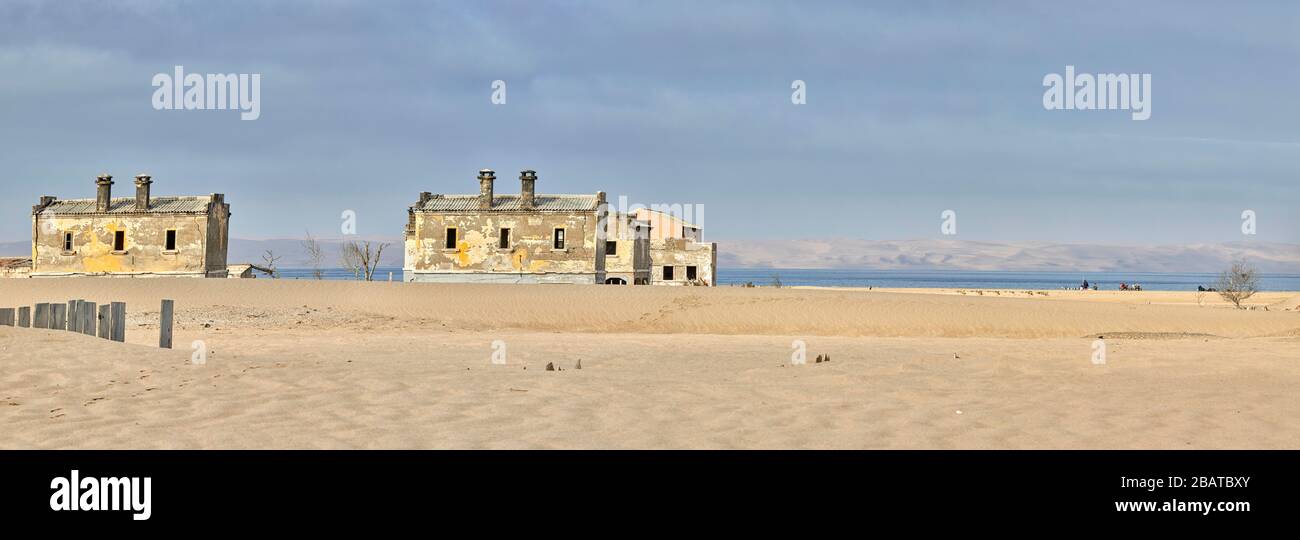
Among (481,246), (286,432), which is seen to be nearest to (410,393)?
(286,432)

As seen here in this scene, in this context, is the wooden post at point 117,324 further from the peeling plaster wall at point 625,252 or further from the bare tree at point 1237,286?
the bare tree at point 1237,286

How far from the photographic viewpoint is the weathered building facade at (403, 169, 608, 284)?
45.5 metres

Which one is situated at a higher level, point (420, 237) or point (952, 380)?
point (420, 237)

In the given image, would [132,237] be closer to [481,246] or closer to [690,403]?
[481,246]

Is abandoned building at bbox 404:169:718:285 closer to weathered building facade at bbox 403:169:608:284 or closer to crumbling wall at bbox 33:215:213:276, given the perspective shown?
weathered building facade at bbox 403:169:608:284

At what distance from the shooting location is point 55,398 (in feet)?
31.3

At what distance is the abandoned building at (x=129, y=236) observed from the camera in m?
47.8

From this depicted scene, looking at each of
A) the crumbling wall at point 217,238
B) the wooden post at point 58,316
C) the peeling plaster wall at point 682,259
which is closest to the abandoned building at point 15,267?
the crumbling wall at point 217,238

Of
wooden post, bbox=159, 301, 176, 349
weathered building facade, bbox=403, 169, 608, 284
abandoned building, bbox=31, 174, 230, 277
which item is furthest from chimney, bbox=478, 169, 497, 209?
wooden post, bbox=159, 301, 176, 349

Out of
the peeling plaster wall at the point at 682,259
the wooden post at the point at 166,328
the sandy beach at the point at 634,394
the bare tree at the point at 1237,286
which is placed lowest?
the sandy beach at the point at 634,394

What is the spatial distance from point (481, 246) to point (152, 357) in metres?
33.3

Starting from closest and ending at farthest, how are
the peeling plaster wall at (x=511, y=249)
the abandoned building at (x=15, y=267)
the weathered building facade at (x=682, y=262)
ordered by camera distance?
1. the peeling plaster wall at (x=511, y=249)
2. the abandoned building at (x=15, y=267)
3. the weathered building facade at (x=682, y=262)

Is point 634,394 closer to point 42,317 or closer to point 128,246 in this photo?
point 42,317

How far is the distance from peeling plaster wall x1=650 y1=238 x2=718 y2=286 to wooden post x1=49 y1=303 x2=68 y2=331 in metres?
44.8
